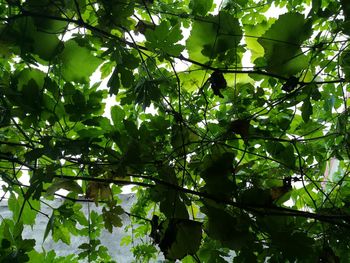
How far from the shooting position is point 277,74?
36.1 inches

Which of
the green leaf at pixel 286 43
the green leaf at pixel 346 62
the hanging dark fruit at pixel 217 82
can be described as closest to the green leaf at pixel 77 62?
the hanging dark fruit at pixel 217 82

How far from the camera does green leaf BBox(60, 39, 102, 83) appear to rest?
3.02 ft

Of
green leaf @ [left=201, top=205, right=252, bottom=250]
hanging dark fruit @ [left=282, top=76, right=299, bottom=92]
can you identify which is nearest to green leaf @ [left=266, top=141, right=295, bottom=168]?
hanging dark fruit @ [left=282, top=76, right=299, bottom=92]

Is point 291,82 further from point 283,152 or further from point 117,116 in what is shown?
point 117,116

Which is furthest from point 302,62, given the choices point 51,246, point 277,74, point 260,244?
point 51,246

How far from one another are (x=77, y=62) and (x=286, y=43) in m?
0.54

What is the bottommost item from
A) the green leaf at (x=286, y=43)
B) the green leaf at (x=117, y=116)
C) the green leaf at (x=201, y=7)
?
the green leaf at (x=117, y=116)

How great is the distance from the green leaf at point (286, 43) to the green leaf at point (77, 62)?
446 mm

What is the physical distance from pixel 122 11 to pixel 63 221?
2.40ft

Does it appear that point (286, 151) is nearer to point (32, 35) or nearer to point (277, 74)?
point (277, 74)

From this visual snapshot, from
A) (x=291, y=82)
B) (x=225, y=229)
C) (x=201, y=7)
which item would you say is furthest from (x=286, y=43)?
(x=225, y=229)

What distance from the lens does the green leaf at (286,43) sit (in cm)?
82

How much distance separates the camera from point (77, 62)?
94cm

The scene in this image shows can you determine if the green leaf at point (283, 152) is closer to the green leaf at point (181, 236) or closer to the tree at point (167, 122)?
the tree at point (167, 122)
